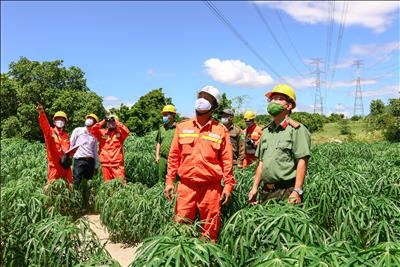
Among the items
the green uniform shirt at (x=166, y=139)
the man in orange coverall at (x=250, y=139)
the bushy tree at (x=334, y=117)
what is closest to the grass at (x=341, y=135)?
the bushy tree at (x=334, y=117)

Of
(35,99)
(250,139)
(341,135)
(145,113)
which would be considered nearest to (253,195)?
(250,139)

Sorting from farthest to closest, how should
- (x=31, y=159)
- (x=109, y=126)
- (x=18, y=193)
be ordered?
(x=31, y=159)
(x=109, y=126)
(x=18, y=193)

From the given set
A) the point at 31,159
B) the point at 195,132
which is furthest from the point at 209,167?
the point at 31,159

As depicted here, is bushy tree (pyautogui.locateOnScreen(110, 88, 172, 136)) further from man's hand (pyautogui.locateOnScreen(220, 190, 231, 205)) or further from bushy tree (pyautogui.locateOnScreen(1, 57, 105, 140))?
man's hand (pyautogui.locateOnScreen(220, 190, 231, 205))

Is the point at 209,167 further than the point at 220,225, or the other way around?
the point at 220,225

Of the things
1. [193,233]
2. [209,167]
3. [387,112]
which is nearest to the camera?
[193,233]

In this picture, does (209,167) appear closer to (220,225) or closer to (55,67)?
(220,225)

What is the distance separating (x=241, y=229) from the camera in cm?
229

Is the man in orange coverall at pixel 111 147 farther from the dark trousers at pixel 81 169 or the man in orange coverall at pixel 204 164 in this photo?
the man in orange coverall at pixel 204 164

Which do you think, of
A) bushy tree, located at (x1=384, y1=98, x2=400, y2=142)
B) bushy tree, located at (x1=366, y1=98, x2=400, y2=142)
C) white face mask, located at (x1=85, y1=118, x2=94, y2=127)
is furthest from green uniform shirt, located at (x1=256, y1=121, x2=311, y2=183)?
bushy tree, located at (x1=384, y1=98, x2=400, y2=142)

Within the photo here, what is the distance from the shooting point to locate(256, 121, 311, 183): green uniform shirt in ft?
10.1

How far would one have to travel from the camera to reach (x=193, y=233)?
8.05ft

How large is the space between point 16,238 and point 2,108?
23725 millimetres

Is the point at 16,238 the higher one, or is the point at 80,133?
the point at 80,133
